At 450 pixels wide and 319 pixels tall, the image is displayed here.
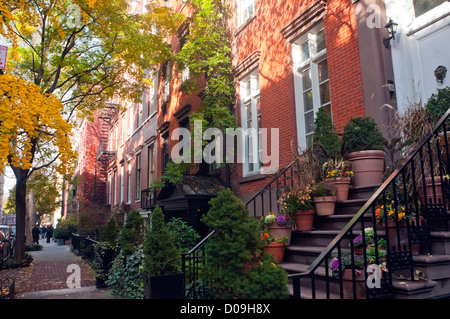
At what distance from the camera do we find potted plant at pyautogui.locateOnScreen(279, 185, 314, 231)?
222 inches

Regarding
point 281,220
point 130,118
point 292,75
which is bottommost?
point 281,220

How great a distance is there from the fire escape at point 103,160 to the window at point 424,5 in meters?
23.7

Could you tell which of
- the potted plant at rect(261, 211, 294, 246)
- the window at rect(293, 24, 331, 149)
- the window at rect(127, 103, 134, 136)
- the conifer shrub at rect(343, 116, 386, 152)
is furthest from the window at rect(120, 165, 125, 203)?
the conifer shrub at rect(343, 116, 386, 152)

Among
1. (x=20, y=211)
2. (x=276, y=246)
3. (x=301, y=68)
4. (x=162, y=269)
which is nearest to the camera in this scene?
(x=162, y=269)

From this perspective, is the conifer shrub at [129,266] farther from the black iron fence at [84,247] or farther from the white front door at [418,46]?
the white front door at [418,46]

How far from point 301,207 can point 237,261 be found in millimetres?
2485

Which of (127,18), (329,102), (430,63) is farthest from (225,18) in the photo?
(430,63)

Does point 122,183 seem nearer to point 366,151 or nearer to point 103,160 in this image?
point 103,160

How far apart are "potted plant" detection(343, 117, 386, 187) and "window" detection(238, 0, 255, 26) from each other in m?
5.70

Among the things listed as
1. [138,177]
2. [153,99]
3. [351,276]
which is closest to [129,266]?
[351,276]

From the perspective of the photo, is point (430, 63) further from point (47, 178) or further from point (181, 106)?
point (47, 178)

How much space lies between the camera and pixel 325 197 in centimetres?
557

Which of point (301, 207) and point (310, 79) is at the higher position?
point (310, 79)

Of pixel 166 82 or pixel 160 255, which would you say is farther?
pixel 166 82
